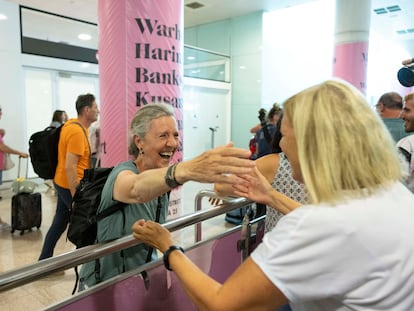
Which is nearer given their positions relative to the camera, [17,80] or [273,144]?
[273,144]

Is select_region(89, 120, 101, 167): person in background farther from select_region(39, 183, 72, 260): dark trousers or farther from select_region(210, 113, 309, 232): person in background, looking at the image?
select_region(210, 113, 309, 232): person in background

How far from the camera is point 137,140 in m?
1.46

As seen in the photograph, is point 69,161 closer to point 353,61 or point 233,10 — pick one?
point 353,61

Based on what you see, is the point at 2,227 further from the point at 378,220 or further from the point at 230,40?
the point at 230,40

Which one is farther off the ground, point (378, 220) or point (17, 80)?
point (17, 80)

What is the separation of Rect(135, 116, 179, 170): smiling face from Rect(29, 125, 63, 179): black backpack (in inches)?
76.4

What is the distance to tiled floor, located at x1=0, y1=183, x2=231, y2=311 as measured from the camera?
272 centimetres

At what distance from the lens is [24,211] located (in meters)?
4.19

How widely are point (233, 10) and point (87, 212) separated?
31.1 ft

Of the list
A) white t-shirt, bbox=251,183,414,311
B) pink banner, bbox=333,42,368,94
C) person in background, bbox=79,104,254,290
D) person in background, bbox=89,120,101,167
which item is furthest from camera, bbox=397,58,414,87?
pink banner, bbox=333,42,368,94

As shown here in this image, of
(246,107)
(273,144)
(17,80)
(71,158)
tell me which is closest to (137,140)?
(273,144)

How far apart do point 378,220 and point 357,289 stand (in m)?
0.15

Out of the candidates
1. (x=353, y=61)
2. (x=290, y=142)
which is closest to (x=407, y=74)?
(x=290, y=142)

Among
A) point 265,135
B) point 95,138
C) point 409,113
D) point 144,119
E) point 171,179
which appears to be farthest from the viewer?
point 95,138
